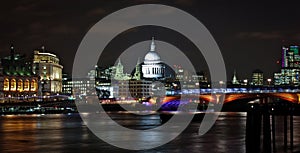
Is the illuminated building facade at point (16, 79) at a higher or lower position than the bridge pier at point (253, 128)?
higher

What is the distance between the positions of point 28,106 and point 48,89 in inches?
2291

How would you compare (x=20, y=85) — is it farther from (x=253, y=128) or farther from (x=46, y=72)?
(x=253, y=128)

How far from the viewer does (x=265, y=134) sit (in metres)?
26.4

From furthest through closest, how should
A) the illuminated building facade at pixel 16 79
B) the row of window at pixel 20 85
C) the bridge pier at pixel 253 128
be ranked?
the row of window at pixel 20 85
the illuminated building facade at pixel 16 79
the bridge pier at pixel 253 128

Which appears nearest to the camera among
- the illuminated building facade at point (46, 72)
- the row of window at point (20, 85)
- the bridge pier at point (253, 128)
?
the bridge pier at point (253, 128)

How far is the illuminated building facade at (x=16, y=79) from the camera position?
555 feet

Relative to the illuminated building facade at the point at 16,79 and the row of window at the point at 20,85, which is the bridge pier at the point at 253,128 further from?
the row of window at the point at 20,85

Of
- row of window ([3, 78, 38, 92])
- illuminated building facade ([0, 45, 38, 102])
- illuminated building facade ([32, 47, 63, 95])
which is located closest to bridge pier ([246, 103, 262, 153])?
illuminated building facade ([0, 45, 38, 102])

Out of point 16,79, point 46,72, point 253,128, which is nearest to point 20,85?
point 16,79

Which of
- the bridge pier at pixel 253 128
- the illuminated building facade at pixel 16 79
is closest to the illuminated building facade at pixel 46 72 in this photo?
the illuminated building facade at pixel 16 79

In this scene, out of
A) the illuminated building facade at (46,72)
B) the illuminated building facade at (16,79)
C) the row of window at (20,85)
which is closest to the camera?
the illuminated building facade at (16,79)

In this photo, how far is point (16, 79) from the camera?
17312 centimetres

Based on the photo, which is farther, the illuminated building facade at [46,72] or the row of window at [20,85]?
the illuminated building facade at [46,72]

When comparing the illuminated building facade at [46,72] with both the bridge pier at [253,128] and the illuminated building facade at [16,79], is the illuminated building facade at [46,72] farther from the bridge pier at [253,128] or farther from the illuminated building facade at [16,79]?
the bridge pier at [253,128]
